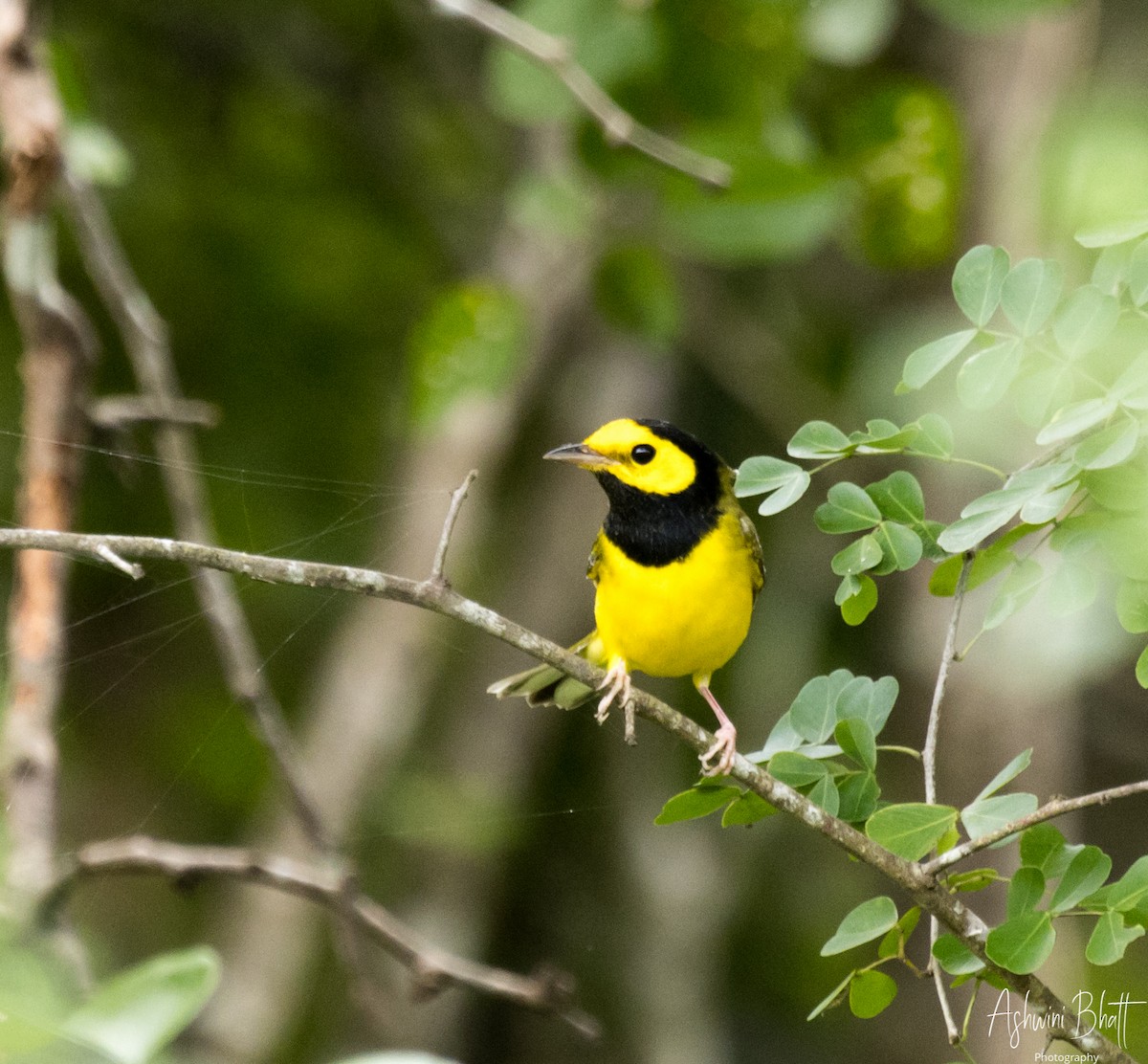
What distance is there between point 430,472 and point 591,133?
2027 millimetres

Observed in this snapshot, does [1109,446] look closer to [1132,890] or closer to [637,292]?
[1132,890]

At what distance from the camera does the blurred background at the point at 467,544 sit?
5.10m

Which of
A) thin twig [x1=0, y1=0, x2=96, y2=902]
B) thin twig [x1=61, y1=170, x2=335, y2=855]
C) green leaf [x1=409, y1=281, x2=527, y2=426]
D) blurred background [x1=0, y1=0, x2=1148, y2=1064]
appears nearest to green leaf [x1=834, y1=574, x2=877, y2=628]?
thin twig [x1=61, y1=170, x2=335, y2=855]

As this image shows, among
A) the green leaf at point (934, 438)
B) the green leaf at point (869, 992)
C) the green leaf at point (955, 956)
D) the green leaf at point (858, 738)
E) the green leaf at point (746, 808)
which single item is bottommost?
the green leaf at point (869, 992)

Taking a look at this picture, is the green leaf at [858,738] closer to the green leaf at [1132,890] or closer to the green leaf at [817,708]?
the green leaf at [817,708]

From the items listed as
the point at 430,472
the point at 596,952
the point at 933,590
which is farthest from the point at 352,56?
the point at 933,590

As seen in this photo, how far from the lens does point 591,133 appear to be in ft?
11.9

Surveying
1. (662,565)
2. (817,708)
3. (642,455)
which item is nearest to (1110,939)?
(817,708)

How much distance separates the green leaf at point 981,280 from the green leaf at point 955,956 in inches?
33.6

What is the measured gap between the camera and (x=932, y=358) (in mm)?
1833

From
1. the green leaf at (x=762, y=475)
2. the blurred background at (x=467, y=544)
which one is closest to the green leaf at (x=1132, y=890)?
the green leaf at (x=762, y=475)

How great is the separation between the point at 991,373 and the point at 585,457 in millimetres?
1539

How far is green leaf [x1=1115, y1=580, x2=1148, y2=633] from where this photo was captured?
1.77m

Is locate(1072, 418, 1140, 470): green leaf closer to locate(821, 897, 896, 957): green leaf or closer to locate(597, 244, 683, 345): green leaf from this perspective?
locate(821, 897, 896, 957): green leaf
